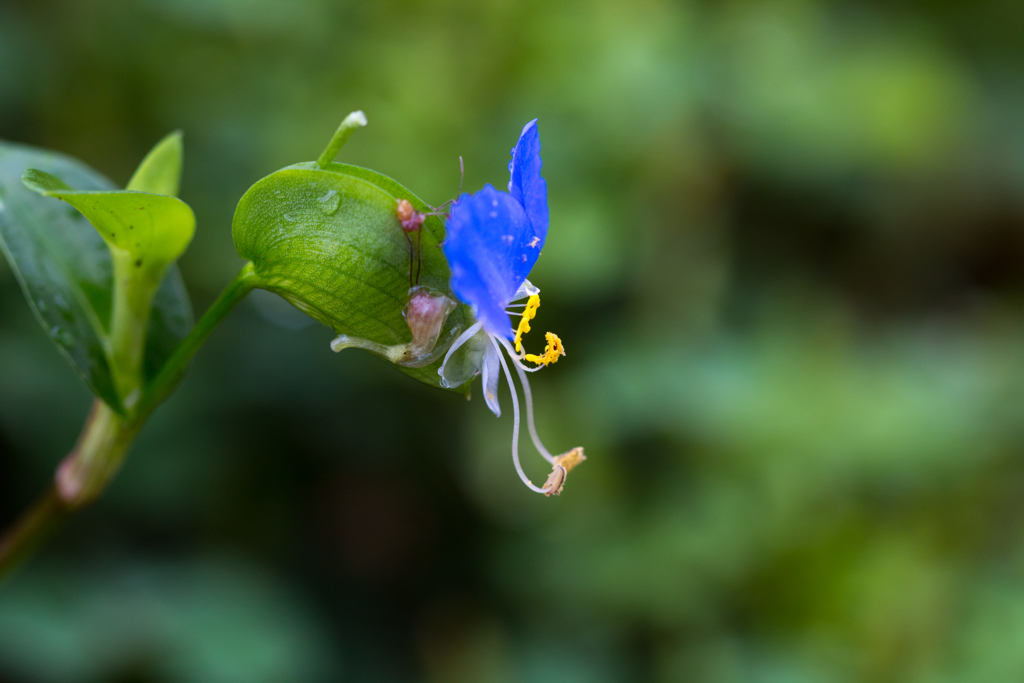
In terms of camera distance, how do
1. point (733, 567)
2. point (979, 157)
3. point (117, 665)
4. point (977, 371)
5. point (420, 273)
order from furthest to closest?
1. point (979, 157)
2. point (977, 371)
3. point (733, 567)
4. point (117, 665)
5. point (420, 273)

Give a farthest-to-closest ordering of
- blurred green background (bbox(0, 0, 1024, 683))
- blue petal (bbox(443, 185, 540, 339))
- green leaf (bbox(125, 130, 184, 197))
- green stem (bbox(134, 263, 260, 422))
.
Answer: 1. blurred green background (bbox(0, 0, 1024, 683))
2. green leaf (bbox(125, 130, 184, 197))
3. green stem (bbox(134, 263, 260, 422))
4. blue petal (bbox(443, 185, 540, 339))

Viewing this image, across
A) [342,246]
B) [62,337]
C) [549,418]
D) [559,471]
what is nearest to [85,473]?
[62,337]

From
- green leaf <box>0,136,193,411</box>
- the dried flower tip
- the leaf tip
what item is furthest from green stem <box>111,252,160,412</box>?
the dried flower tip

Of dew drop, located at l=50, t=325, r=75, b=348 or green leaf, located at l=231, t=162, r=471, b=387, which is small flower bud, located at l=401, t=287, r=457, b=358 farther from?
dew drop, located at l=50, t=325, r=75, b=348

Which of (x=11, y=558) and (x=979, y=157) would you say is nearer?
(x=11, y=558)

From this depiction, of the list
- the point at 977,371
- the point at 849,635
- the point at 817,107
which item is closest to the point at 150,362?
the point at 849,635

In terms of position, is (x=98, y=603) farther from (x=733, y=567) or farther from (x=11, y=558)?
(x=733, y=567)
